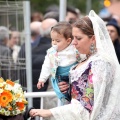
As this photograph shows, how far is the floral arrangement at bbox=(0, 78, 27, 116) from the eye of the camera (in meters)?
3.94

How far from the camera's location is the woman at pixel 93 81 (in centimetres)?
396

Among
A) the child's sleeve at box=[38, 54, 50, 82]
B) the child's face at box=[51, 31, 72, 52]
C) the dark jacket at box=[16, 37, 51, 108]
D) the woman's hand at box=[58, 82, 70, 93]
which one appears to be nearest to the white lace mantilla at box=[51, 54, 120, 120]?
the woman's hand at box=[58, 82, 70, 93]

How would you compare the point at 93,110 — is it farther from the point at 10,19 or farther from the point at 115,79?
the point at 10,19

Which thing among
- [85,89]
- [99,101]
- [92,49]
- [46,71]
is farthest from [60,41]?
[99,101]

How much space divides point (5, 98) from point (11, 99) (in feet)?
0.15

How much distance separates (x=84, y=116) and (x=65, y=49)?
0.80 metres

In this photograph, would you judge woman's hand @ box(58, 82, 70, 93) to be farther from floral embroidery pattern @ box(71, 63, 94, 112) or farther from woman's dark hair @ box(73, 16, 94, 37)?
woman's dark hair @ box(73, 16, 94, 37)

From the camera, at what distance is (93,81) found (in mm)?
3936

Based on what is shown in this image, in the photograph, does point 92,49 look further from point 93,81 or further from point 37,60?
point 37,60

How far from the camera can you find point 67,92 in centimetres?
436

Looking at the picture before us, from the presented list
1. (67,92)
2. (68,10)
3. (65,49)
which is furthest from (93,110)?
(68,10)

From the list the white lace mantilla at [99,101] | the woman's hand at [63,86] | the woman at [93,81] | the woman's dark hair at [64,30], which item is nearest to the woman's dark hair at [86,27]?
the woman at [93,81]

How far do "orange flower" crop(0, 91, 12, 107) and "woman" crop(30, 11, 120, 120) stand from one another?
24cm

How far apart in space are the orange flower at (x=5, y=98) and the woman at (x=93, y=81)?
24 cm
